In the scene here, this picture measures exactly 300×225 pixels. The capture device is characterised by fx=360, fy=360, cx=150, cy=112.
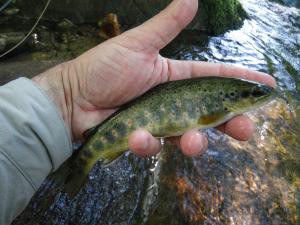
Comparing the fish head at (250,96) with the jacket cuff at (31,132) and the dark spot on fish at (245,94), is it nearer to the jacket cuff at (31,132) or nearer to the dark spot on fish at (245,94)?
the dark spot on fish at (245,94)

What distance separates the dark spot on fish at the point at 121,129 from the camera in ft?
8.19

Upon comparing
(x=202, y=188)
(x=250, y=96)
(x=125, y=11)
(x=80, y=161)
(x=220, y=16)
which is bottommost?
(x=220, y=16)

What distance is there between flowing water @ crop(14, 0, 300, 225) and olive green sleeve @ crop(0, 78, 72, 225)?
996 millimetres

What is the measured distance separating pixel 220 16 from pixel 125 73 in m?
5.89

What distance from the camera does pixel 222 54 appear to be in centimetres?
694

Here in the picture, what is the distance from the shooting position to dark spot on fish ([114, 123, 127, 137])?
250cm

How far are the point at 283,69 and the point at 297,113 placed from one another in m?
1.73

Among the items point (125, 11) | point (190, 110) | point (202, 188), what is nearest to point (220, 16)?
point (125, 11)

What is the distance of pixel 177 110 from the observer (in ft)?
8.02

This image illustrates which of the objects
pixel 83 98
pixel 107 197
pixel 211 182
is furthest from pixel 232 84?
pixel 107 197

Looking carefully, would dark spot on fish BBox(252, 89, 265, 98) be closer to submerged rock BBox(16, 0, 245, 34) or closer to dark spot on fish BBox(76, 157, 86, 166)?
dark spot on fish BBox(76, 157, 86, 166)

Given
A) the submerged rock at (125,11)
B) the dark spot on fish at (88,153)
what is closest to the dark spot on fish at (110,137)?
the dark spot on fish at (88,153)

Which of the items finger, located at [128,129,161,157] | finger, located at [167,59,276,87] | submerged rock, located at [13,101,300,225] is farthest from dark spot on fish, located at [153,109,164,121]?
submerged rock, located at [13,101,300,225]

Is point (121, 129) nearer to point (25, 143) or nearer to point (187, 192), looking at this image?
point (25, 143)
